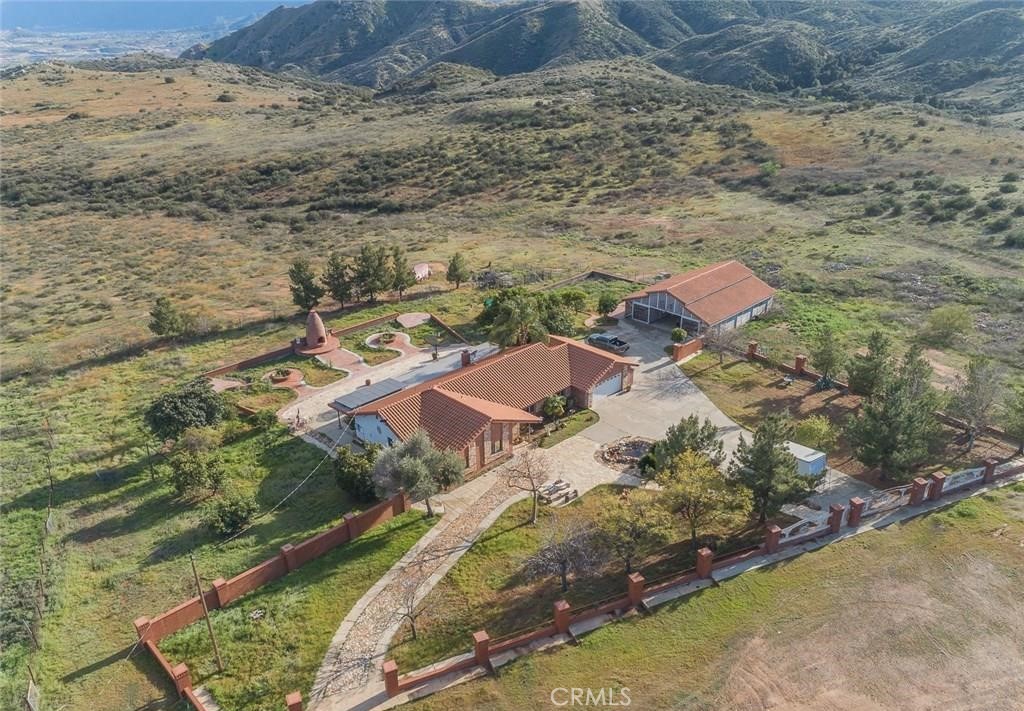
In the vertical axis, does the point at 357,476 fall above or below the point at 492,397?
below

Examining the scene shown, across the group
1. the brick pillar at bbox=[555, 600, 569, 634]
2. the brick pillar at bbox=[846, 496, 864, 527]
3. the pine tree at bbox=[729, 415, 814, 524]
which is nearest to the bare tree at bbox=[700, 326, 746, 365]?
the pine tree at bbox=[729, 415, 814, 524]

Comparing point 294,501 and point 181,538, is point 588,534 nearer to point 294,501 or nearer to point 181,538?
point 294,501

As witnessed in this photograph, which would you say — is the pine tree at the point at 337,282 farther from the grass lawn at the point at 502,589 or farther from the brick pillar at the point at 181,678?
the brick pillar at the point at 181,678

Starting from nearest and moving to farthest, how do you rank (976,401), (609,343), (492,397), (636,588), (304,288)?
1. (636,588)
2. (976,401)
3. (492,397)
4. (609,343)
5. (304,288)

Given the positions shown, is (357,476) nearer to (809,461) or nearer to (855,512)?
(809,461)

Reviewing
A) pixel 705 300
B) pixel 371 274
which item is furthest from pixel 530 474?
pixel 371 274

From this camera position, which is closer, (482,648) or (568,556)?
(482,648)

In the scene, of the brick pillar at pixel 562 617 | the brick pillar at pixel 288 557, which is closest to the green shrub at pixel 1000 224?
the brick pillar at pixel 562 617
